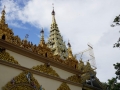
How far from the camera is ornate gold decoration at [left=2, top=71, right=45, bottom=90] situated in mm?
6057

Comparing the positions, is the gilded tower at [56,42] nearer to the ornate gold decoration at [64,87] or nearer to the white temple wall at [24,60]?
the ornate gold decoration at [64,87]

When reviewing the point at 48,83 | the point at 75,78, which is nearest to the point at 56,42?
the point at 75,78

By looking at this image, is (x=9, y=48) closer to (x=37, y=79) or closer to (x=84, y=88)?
(x=37, y=79)

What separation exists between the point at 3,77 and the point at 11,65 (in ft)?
1.71

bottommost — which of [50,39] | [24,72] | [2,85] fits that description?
[2,85]

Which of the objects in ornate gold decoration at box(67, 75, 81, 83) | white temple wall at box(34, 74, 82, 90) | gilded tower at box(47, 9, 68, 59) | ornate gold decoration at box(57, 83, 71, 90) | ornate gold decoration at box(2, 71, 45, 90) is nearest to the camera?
ornate gold decoration at box(2, 71, 45, 90)

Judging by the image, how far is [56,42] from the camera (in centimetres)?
2022

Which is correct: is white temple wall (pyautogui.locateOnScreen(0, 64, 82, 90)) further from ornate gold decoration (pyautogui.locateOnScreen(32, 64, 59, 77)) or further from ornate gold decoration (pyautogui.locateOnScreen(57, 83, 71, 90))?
ornate gold decoration (pyautogui.locateOnScreen(32, 64, 59, 77))

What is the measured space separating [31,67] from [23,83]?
0.74m

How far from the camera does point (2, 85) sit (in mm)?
5812

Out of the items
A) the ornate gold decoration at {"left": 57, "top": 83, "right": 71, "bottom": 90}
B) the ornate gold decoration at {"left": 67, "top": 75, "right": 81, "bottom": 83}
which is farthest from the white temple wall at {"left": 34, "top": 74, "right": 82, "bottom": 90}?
the ornate gold decoration at {"left": 67, "top": 75, "right": 81, "bottom": 83}

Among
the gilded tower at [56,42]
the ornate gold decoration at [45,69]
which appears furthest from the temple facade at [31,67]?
the gilded tower at [56,42]

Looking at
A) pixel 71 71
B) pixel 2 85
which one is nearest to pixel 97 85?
pixel 71 71

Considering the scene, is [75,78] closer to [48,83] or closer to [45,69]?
[48,83]
